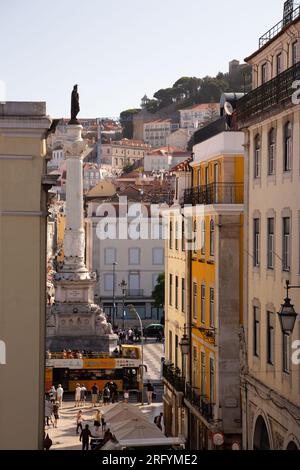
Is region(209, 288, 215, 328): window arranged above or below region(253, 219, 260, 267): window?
below

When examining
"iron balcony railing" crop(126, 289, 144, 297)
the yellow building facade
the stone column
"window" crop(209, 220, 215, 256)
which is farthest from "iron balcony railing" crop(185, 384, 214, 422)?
"iron balcony railing" crop(126, 289, 144, 297)

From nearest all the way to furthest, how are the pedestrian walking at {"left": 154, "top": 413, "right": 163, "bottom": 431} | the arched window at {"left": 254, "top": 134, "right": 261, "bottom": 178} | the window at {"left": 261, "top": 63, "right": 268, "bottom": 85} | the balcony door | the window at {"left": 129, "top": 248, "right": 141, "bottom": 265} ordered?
the arched window at {"left": 254, "top": 134, "right": 261, "bottom": 178} < the window at {"left": 261, "top": 63, "right": 268, "bottom": 85} < the balcony door < the pedestrian walking at {"left": 154, "top": 413, "right": 163, "bottom": 431} < the window at {"left": 129, "top": 248, "right": 141, "bottom": 265}

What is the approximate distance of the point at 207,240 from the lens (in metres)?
35.8

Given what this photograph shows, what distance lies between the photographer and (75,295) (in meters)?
68.5

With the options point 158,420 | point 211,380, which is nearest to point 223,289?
point 211,380

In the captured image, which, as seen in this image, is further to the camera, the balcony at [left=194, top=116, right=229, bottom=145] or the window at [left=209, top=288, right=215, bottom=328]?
the balcony at [left=194, top=116, right=229, bottom=145]

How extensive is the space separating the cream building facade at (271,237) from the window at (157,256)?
2731 inches

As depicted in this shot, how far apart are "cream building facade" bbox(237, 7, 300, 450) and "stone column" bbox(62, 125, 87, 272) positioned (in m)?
40.0

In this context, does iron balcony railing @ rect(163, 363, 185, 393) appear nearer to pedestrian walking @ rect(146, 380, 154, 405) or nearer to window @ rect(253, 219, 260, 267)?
pedestrian walking @ rect(146, 380, 154, 405)

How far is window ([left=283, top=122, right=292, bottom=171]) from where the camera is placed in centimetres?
2369

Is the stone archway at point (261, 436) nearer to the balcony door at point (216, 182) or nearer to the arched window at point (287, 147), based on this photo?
the arched window at point (287, 147)

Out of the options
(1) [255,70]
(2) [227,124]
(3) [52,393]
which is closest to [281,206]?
(1) [255,70]
